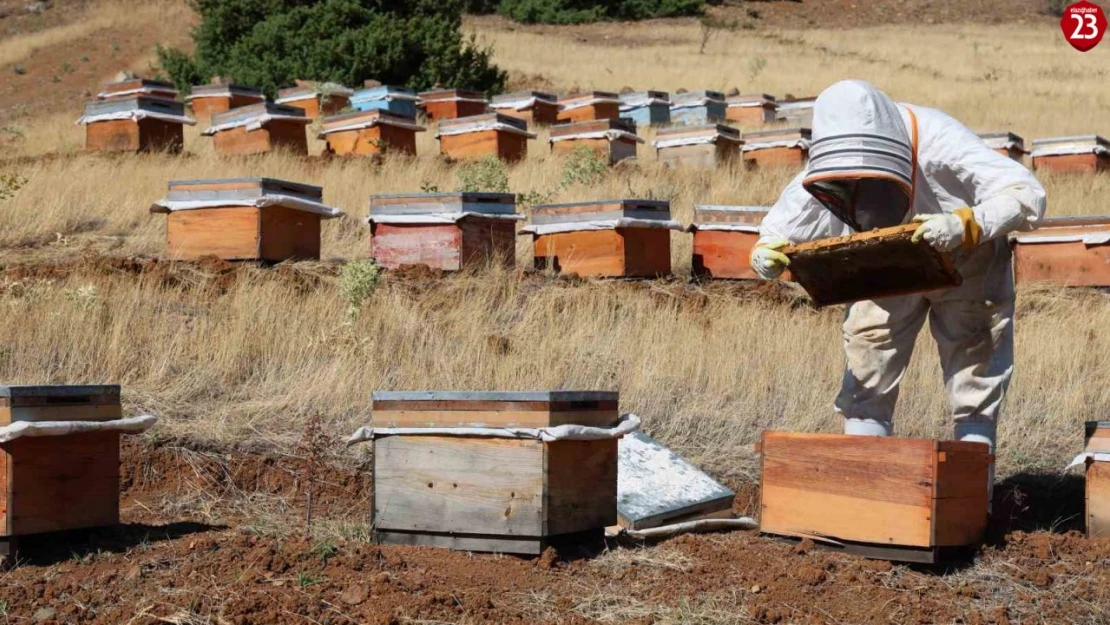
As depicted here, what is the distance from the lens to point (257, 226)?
31.9 ft

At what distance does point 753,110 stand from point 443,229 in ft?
43.6

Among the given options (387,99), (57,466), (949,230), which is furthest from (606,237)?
(387,99)

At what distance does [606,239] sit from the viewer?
34.2 ft

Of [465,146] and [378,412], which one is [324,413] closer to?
[378,412]

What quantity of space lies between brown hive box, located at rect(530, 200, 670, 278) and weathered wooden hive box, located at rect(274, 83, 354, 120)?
1044 centimetres

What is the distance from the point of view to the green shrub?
24.1 m

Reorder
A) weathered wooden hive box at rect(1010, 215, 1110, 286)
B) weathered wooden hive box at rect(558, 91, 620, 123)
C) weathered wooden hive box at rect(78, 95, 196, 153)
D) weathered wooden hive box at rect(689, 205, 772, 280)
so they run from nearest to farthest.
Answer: weathered wooden hive box at rect(1010, 215, 1110, 286)
weathered wooden hive box at rect(689, 205, 772, 280)
weathered wooden hive box at rect(78, 95, 196, 153)
weathered wooden hive box at rect(558, 91, 620, 123)

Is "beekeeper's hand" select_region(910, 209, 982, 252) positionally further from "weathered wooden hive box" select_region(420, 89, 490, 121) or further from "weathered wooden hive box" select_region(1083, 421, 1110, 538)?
"weathered wooden hive box" select_region(420, 89, 490, 121)

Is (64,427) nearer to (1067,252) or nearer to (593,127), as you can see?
(1067,252)

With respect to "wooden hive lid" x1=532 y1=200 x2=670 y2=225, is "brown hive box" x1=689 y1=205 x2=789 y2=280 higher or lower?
lower

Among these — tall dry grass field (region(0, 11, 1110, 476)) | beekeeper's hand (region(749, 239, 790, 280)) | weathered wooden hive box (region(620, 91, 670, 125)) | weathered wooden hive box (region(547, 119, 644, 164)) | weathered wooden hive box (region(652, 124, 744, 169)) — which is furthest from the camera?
weathered wooden hive box (region(620, 91, 670, 125))

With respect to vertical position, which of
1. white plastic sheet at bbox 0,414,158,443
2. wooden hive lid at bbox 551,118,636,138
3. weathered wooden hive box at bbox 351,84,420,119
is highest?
weathered wooden hive box at bbox 351,84,420,119

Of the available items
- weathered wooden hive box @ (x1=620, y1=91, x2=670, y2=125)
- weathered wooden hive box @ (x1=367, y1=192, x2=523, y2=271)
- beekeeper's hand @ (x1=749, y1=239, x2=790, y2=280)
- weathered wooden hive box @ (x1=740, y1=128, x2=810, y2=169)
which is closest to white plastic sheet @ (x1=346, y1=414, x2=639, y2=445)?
beekeeper's hand @ (x1=749, y1=239, x2=790, y2=280)

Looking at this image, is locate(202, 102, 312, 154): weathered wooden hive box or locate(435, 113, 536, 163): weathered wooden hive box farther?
locate(435, 113, 536, 163): weathered wooden hive box
